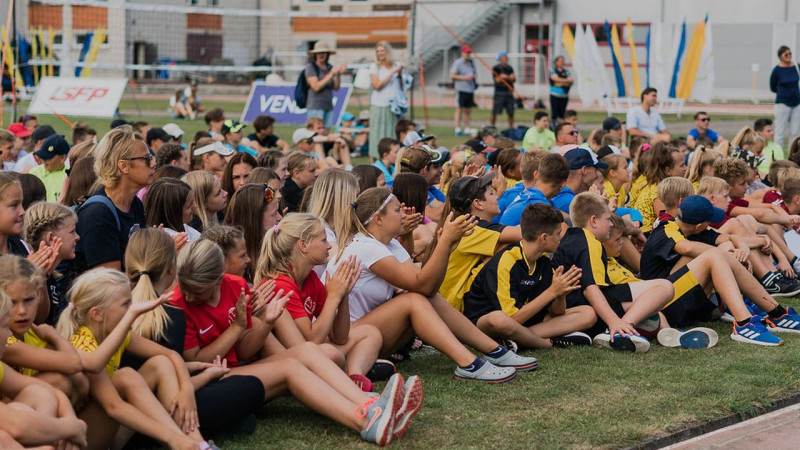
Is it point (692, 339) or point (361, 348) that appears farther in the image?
point (692, 339)

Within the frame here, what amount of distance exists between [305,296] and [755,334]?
126 inches

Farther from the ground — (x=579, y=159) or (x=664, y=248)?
(x=579, y=159)

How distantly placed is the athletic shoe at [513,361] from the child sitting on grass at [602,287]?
0.88 metres

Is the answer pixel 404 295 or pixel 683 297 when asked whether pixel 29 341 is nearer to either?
pixel 404 295

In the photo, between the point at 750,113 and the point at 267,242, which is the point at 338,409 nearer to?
the point at 267,242

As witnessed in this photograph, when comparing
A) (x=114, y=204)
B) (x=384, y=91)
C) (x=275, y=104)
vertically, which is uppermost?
(x=384, y=91)

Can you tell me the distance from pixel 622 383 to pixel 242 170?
3.75 metres

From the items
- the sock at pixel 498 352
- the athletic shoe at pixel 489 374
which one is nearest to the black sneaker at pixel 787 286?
the sock at pixel 498 352

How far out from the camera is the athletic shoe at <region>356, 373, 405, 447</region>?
4.89 meters

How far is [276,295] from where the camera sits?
17.5ft

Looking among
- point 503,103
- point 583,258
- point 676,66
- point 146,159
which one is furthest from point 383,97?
point 676,66

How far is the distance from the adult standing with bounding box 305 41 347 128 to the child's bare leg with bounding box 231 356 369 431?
11302 millimetres

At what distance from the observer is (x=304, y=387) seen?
5.10 m

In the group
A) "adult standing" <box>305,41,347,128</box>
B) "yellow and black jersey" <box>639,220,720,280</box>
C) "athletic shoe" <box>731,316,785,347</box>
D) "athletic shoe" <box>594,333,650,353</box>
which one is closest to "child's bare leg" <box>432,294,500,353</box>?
"athletic shoe" <box>594,333,650,353</box>
